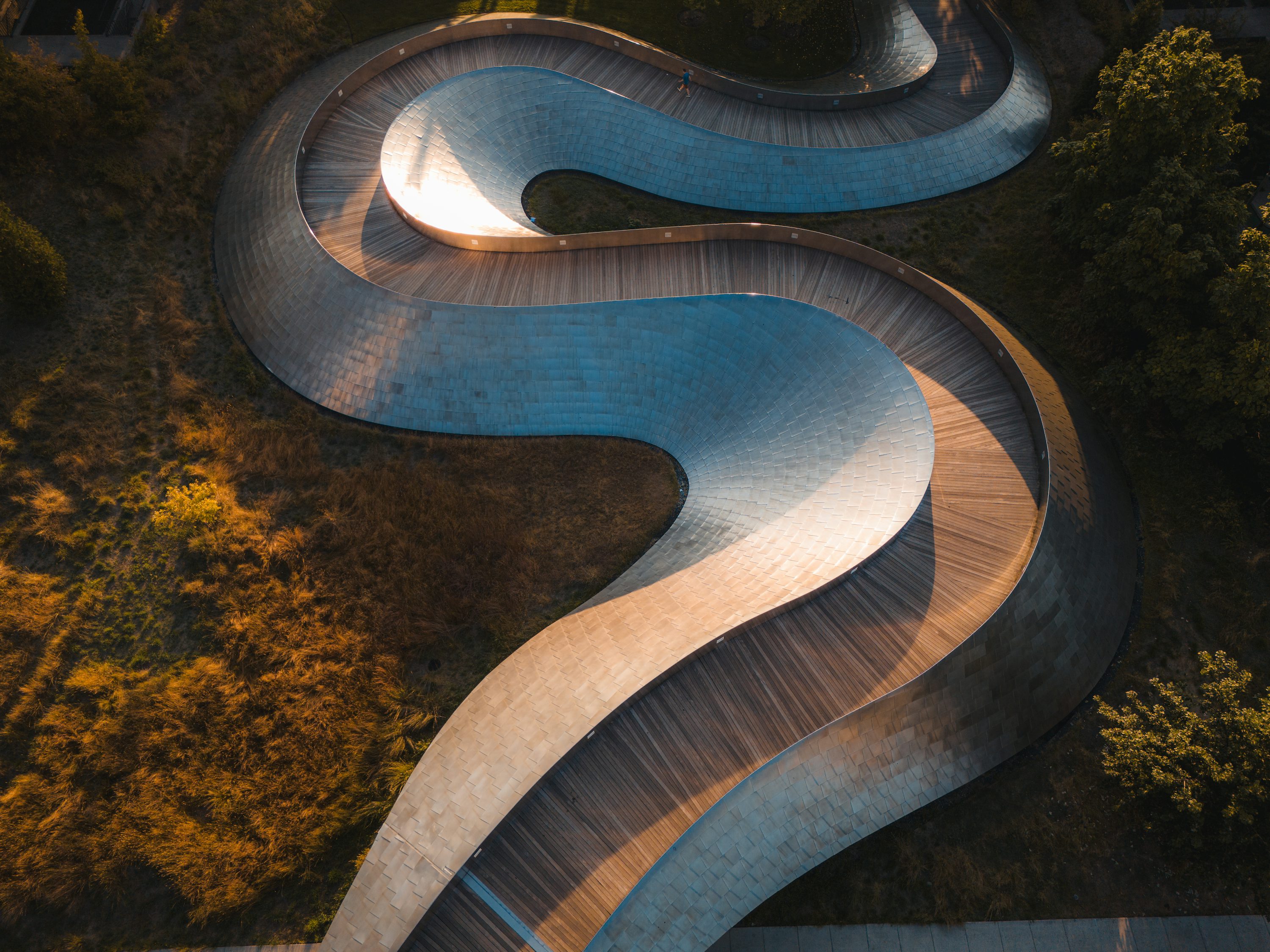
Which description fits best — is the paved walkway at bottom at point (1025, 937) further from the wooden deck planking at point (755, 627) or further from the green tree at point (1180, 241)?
the green tree at point (1180, 241)

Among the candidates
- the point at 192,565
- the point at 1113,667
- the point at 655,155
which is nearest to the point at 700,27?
the point at 655,155

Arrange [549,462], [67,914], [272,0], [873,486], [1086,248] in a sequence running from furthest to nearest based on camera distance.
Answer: [272,0] → [1086,248] → [549,462] → [873,486] → [67,914]

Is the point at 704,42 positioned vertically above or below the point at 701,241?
above

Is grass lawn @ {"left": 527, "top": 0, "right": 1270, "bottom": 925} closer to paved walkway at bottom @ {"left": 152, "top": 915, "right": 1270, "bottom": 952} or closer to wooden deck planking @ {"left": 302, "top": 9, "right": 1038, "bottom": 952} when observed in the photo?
paved walkway at bottom @ {"left": 152, "top": 915, "right": 1270, "bottom": 952}

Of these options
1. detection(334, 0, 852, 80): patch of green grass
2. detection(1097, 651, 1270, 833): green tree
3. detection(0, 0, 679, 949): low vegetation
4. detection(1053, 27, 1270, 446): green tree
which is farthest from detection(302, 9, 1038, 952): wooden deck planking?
detection(334, 0, 852, 80): patch of green grass

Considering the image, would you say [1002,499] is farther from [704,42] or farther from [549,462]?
[704,42]

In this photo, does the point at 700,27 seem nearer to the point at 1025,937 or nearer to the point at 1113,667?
the point at 1113,667

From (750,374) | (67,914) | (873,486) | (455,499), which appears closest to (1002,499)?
(873,486)
